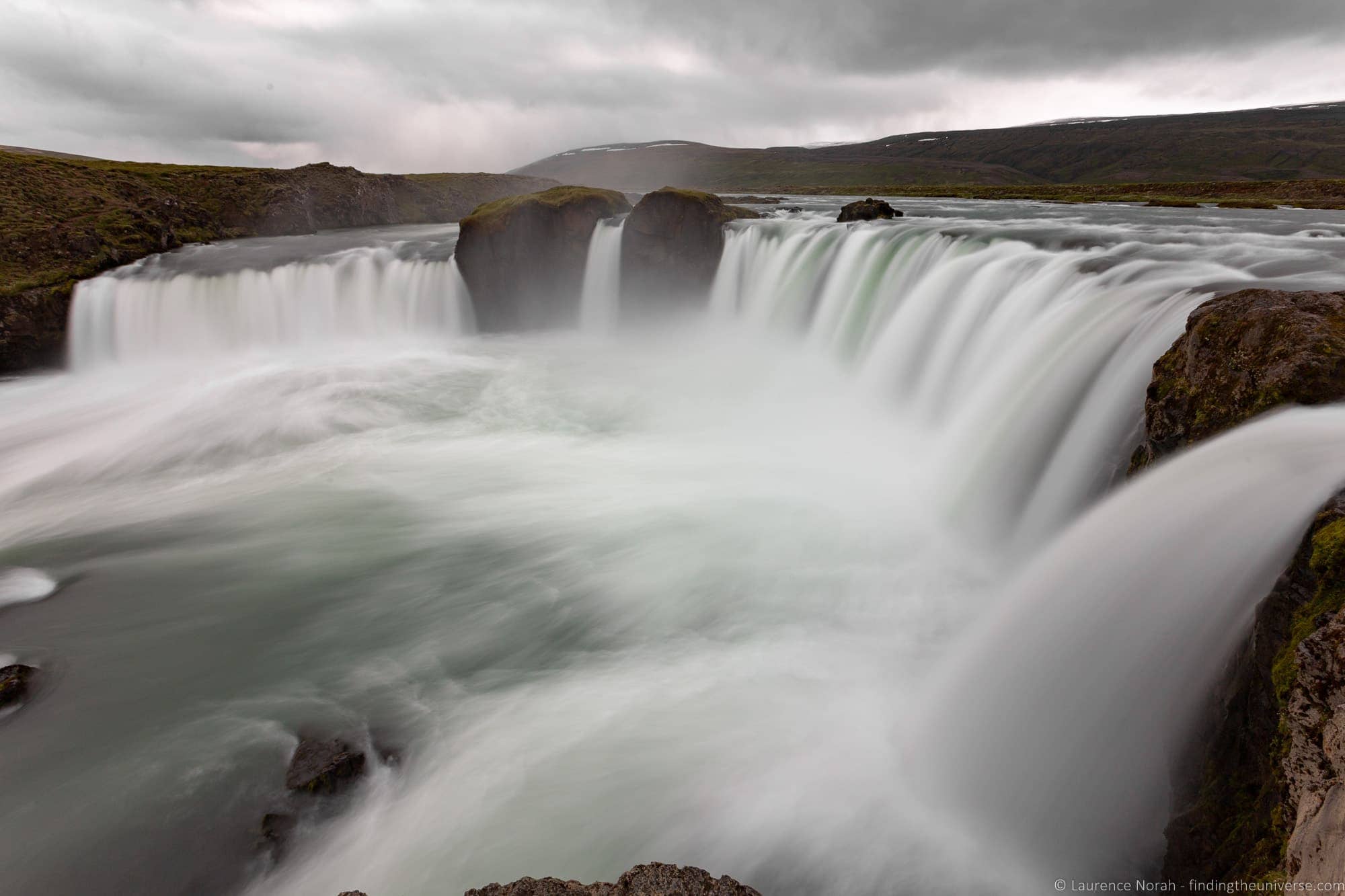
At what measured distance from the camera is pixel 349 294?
23625 millimetres

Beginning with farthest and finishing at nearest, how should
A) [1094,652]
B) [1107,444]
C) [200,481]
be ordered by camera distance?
[200,481] → [1107,444] → [1094,652]

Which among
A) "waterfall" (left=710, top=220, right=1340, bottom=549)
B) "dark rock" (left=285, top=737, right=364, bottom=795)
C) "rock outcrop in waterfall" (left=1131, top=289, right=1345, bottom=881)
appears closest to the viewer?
"rock outcrop in waterfall" (left=1131, top=289, right=1345, bottom=881)

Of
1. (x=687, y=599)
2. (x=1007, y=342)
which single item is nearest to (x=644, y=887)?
(x=687, y=599)

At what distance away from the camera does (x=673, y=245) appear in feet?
71.6

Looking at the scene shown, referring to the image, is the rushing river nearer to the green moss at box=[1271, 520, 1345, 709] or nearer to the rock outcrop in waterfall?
the rock outcrop in waterfall

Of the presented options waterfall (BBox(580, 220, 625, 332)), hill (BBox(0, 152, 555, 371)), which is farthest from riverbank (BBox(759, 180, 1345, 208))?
hill (BBox(0, 152, 555, 371))

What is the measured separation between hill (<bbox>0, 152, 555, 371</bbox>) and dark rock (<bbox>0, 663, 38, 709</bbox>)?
61.6 feet

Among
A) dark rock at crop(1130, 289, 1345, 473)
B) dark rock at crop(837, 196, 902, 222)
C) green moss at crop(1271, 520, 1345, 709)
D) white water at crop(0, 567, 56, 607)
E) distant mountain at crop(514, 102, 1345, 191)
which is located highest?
distant mountain at crop(514, 102, 1345, 191)

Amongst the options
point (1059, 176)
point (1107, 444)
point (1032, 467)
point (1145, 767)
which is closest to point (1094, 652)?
point (1145, 767)

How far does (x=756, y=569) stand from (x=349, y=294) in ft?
68.4

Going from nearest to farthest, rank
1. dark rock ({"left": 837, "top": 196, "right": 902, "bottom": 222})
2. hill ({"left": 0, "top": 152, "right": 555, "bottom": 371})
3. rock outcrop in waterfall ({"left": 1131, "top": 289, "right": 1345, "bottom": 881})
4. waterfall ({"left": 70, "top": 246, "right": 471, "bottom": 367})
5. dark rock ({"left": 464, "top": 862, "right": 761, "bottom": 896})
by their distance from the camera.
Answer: rock outcrop in waterfall ({"left": 1131, "top": 289, "right": 1345, "bottom": 881}) → dark rock ({"left": 464, "top": 862, "right": 761, "bottom": 896}) → hill ({"left": 0, "top": 152, "right": 555, "bottom": 371}) → waterfall ({"left": 70, "top": 246, "right": 471, "bottom": 367}) → dark rock ({"left": 837, "top": 196, "right": 902, "bottom": 222})

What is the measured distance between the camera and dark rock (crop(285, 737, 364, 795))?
535 cm

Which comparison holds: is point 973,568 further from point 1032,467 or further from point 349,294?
point 349,294

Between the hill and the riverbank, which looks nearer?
the hill
